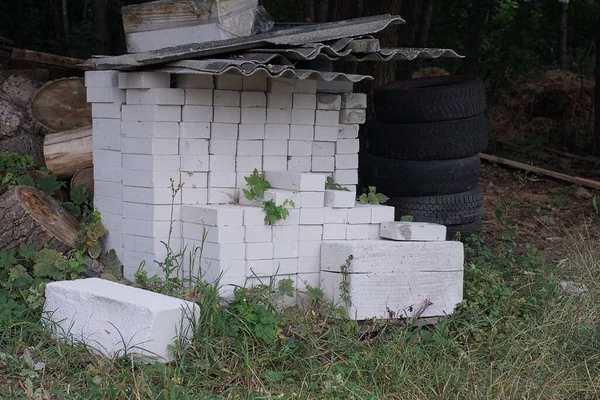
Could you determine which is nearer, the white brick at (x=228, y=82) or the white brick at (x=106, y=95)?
the white brick at (x=228, y=82)

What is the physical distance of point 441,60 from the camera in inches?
661

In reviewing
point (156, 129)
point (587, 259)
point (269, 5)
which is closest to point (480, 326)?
point (587, 259)

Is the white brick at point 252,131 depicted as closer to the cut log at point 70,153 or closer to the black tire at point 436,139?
the black tire at point 436,139

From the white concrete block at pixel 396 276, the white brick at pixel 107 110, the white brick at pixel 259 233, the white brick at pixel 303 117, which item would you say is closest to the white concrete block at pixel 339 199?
the white concrete block at pixel 396 276

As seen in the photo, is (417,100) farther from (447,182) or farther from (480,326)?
(480,326)

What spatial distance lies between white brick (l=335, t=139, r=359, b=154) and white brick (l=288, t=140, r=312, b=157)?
1.00 feet

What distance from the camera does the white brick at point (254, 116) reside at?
18.8 feet

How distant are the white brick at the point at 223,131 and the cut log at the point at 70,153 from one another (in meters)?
1.68

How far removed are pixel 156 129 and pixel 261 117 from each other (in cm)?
81

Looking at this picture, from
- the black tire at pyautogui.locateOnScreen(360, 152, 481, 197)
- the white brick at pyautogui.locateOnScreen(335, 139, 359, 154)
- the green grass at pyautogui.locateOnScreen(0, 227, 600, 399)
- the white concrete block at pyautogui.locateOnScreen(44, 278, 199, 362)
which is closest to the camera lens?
the green grass at pyautogui.locateOnScreen(0, 227, 600, 399)

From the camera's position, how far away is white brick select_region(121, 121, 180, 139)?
5.43 metres

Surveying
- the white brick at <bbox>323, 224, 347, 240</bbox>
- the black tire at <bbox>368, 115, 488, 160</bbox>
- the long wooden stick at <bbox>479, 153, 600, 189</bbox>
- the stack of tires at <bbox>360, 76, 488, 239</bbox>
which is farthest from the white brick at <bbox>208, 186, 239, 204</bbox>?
the long wooden stick at <bbox>479, 153, 600, 189</bbox>

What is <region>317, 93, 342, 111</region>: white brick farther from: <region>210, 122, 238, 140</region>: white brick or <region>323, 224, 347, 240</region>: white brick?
<region>323, 224, 347, 240</region>: white brick

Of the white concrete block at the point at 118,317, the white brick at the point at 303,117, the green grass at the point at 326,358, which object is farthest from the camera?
the white brick at the point at 303,117
